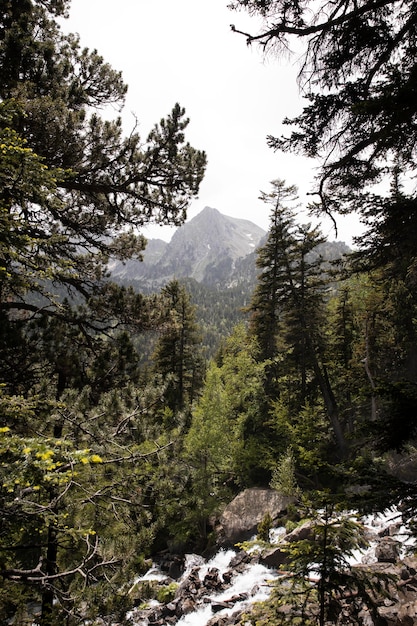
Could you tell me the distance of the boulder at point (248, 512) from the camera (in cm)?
1758

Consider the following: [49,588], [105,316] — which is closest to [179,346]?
[105,316]

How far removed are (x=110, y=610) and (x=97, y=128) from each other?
8.61 meters

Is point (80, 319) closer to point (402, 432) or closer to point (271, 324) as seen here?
point (402, 432)

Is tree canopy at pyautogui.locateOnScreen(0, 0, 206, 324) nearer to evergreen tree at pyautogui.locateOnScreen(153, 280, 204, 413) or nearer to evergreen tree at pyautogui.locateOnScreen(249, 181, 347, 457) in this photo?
evergreen tree at pyautogui.locateOnScreen(249, 181, 347, 457)

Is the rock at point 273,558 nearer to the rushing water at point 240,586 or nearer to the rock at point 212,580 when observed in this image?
the rushing water at point 240,586

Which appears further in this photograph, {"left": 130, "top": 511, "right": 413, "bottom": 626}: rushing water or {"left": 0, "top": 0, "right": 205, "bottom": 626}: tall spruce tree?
{"left": 130, "top": 511, "right": 413, "bottom": 626}: rushing water

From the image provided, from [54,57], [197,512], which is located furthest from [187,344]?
[54,57]

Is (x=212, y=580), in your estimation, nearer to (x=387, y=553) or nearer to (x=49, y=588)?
(x=387, y=553)

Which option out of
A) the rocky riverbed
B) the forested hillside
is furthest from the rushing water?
the forested hillside

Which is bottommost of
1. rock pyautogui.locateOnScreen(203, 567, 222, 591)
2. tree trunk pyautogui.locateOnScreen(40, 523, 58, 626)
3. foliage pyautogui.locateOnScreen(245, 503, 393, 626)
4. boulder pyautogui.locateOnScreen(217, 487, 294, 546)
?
rock pyautogui.locateOnScreen(203, 567, 222, 591)

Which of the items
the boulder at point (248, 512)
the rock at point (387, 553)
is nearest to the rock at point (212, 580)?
the boulder at point (248, 512)

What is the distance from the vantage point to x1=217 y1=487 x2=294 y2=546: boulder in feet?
57.7

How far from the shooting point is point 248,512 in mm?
18406

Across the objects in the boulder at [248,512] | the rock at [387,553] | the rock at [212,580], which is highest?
the rock at [387,553]
